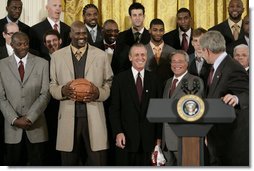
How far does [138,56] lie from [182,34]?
0.34m

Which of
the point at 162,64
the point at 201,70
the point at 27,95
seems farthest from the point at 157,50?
the point at 27,95

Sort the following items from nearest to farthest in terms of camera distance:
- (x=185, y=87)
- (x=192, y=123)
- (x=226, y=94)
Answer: (x=192, y=123) → (x=226, y=94) → (x=185, y=87)

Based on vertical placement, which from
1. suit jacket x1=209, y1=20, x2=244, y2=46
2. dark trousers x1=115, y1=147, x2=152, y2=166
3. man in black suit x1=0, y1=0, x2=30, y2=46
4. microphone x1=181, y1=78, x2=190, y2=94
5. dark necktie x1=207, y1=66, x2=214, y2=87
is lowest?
dark trousers x1=115, y1=147, x2=152, y2=166

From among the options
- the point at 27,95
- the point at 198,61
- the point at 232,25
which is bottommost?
the point at 27,95

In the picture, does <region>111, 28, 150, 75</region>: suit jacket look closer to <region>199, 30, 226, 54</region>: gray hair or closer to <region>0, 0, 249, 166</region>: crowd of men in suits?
<region>0, 0, 249, 166</region>: crowd of men in suits

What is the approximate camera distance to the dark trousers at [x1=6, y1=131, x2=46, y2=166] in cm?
384

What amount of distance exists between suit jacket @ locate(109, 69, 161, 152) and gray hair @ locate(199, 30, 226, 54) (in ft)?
1.43

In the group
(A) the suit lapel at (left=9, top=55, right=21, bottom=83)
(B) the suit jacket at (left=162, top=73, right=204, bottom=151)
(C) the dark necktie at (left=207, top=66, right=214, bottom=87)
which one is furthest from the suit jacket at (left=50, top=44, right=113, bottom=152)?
(C) the dark necktie at (left=207, top=66, right=214, bottom=87)

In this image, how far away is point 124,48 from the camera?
12.8ft

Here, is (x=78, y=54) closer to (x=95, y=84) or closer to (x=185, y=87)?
(x=95, y=84)

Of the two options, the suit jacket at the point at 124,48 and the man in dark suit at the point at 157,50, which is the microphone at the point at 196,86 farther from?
the suit jacket at the point at 124,48

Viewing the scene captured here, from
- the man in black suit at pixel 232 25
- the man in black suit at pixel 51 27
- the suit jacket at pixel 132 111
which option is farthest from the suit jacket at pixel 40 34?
the man in black suit at pixel 232 25

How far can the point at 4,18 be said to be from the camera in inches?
154

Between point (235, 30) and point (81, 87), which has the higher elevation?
point (235, 30)
